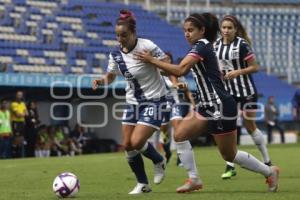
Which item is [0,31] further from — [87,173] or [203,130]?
[203,130]

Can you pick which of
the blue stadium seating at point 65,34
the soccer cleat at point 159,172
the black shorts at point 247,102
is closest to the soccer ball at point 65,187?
the soccer cleat at point 159,172

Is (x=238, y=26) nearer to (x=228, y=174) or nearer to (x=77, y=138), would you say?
(x=228, y=174)

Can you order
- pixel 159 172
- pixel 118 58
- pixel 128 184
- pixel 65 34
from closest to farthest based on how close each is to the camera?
pixel 118 58
pixel 159 172
pixel 128 184
pixel 65 34

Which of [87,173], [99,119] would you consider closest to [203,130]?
[87,173]

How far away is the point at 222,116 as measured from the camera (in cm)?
829

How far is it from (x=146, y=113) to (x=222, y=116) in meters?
1.06

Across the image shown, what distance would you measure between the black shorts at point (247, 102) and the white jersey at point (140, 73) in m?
2.40

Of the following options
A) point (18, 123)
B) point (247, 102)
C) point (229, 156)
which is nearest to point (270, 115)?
point (18, 123)

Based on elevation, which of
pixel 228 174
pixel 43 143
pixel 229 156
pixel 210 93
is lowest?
pixel 43 143

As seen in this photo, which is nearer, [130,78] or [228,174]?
[130,78]

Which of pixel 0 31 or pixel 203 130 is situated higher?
pixel 203 130

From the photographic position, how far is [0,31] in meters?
25.9

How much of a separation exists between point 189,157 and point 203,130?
0.44m

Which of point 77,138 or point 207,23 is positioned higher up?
point 207,23
